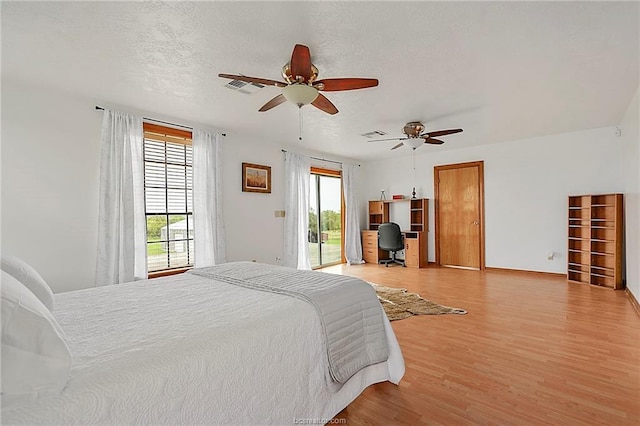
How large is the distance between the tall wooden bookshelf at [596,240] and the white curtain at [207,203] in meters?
5.67

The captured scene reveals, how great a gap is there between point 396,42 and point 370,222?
582 cm

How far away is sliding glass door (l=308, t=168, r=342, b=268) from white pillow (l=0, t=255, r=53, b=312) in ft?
17.4

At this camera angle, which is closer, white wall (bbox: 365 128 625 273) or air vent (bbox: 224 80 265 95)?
air vent (bbox: 224 80 265 95)

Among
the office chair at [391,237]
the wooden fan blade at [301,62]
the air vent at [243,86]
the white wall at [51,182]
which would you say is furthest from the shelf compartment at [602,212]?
the white wall at [51,182]

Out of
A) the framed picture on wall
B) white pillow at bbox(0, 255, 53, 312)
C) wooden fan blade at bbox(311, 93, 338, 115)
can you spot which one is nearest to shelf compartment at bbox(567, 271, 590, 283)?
wooden fan blade at bbox(311, 93, 338, 115)

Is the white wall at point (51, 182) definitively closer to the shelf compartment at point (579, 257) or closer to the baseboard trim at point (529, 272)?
the baseboard trim at point (529, 272)

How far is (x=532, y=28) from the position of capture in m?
2.23

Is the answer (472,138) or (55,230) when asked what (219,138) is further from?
(472,138)

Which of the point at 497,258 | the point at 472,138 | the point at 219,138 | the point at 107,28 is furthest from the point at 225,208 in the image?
the point at 497,258

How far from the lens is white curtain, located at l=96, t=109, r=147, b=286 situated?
139 inches

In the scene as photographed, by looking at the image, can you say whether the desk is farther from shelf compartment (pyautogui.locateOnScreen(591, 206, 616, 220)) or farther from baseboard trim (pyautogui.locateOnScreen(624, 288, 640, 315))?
baseboard trim (pyautogui.locateOnScreen(624, 288, 640, 315))

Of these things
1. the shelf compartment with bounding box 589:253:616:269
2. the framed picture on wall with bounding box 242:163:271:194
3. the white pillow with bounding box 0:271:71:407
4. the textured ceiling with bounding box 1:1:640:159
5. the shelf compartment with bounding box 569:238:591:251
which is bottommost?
the shelf compartment with bounding box 589:253:616:269

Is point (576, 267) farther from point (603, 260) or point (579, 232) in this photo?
point (579, 232)

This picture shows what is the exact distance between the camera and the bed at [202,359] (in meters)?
0.97
